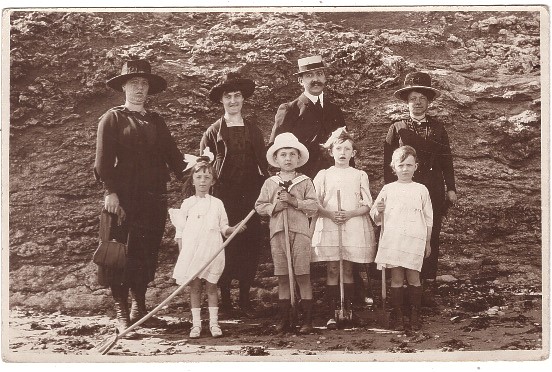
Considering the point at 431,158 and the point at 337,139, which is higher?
the point at 337,139

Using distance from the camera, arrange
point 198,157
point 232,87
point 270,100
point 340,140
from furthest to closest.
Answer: point 270,100
point 232,87
point 198,157
point 340,140

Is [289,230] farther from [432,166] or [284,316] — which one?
[432,166]

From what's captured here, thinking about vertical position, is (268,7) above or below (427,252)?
above

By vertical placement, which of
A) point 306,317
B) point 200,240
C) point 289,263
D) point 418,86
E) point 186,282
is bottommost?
point 306,317

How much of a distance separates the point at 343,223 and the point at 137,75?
238 cm

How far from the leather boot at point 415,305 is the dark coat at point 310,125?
136 cm

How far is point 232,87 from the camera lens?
28.7 feet

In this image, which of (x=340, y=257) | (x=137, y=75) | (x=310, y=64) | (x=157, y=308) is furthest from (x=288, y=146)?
(x=157, y=308)

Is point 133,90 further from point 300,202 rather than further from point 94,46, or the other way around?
point 300,202

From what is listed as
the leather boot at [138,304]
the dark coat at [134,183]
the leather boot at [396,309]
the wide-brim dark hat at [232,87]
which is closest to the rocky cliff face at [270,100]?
the wide-brim dark hat at [232,87]

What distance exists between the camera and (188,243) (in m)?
8.30

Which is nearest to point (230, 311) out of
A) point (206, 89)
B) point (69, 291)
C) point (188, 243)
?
point (188, 243)

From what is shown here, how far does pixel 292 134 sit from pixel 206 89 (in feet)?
3.31

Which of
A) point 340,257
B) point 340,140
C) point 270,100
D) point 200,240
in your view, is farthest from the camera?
point 270,100
